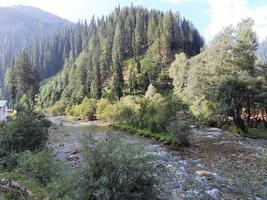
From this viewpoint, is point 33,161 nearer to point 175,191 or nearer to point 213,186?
point 175,191

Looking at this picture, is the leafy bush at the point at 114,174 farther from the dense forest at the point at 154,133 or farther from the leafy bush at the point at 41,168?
the leafy bush at the point at 41,168

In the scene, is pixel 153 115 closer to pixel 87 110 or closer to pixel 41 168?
pixel 41 168

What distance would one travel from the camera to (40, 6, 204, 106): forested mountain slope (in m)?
Answer: 102

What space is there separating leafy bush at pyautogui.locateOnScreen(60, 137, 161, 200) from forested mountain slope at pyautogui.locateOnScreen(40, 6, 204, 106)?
77475 millimetres

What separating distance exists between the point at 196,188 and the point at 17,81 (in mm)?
86339

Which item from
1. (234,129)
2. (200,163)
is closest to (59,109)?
(234,129)

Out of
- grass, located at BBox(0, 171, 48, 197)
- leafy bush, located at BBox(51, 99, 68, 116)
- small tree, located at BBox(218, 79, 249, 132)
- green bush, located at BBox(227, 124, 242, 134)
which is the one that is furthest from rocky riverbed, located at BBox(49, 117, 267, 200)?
leafy bush, located at BBox(51, 99, 68, 116)

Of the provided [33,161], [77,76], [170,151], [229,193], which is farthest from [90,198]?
[77,76]

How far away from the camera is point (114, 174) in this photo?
12.6 m

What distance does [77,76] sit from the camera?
121812 mm

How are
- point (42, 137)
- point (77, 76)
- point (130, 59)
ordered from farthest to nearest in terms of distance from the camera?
point (130, 59)
point (77, 76)
point (42, 137)

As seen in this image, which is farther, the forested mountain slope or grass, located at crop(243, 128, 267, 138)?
the forested mountain slope

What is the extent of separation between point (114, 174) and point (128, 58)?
123 metres

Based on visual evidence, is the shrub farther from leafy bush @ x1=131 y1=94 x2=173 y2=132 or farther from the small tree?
the small tree
